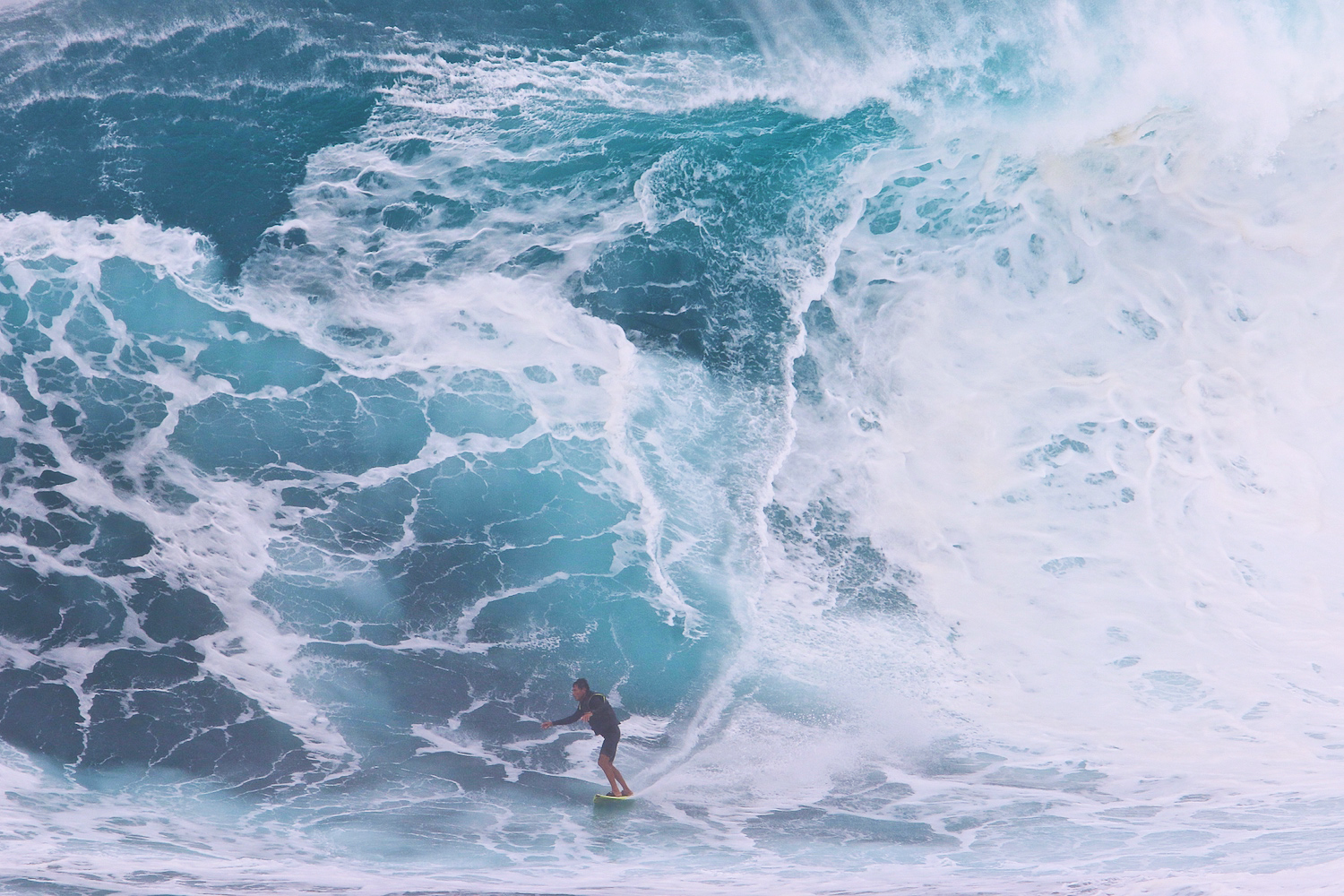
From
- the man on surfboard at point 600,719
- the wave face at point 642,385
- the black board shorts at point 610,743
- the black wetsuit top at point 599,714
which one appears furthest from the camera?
the wave face at point 642,385

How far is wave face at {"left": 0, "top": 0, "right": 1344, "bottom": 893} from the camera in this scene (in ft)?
39.4

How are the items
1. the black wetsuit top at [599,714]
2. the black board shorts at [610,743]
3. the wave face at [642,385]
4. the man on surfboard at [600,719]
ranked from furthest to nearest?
the wave face at [642,385], the black board shorts at [610,743], the black wetsuit top at [599,714], the man on surfboard at [600,719]

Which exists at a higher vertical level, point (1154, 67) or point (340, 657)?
point (1154, 67)

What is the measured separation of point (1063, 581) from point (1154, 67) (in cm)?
756

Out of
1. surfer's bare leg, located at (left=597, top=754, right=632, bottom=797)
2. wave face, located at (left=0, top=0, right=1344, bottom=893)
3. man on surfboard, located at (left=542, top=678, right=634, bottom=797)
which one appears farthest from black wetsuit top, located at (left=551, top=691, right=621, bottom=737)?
wave face, located at (left=0, top=0, right=1344, bottom=893)

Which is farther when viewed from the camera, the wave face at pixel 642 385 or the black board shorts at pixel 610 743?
the wave face at pixel 642 385

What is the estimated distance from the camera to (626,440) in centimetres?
1260

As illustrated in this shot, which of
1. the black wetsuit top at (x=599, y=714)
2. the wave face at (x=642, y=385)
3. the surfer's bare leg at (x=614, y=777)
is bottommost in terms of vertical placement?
the surfer's bare leg at (x=614, y=777)

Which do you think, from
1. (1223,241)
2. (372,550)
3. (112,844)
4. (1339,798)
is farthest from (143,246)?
(1339,798)

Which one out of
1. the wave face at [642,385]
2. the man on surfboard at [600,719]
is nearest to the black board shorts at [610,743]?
the man on surfboard at [600,719]

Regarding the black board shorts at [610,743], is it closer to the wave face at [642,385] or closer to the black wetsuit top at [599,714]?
the black wetsuit top at [599,714]

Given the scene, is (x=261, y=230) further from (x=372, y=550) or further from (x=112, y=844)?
(x=112, y=844)

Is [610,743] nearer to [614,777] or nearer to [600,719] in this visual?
[600,719]

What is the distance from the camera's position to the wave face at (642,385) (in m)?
12.0
